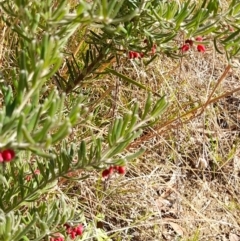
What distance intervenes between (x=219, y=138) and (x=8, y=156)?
1821mm

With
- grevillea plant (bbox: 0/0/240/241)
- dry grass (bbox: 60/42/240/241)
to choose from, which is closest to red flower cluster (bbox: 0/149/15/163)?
grevillea plant (bbox: 0/0/240/241)

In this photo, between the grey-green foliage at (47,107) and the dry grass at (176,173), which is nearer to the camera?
the grey-green foliage at (47,107)

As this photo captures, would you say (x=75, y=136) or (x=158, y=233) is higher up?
(x=75, y=136)

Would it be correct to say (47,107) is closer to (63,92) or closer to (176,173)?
(63,92)

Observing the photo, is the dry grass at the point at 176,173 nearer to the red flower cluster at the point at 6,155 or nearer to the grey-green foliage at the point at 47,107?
the grey-green foliage at the point at 47,107

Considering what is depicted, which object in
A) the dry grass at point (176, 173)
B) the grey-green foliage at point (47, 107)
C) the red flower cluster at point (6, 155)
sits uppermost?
the grey-green foliage at point (47, 107)

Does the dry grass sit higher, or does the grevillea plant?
the grevillea plant

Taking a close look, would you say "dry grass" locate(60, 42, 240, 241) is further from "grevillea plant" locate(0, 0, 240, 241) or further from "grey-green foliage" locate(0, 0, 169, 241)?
"grey-green foliage" locate(0, 0, 169, 241)

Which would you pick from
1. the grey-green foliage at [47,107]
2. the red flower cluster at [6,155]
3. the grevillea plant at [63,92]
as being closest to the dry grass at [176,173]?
the grevillea plant at [63,92]

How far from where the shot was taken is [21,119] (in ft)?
1.90

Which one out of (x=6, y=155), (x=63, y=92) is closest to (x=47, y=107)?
(x=6, y=155)

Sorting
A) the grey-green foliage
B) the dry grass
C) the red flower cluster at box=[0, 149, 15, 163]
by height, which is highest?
the grey-green foliage

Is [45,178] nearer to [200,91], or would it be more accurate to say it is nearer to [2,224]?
[2,224]

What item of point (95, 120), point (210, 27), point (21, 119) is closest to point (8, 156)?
point (21, 119)
